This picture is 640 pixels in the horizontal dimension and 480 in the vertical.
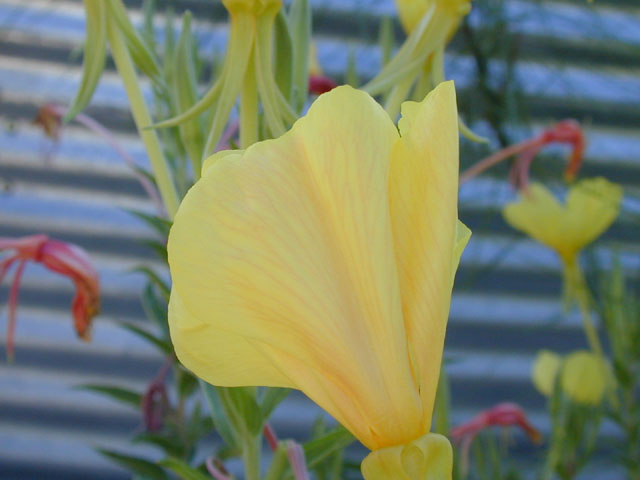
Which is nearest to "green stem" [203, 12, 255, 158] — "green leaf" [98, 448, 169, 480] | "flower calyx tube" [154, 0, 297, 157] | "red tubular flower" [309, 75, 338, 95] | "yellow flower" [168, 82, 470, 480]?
"flower calyx tube" [154, 0, 297, 157]

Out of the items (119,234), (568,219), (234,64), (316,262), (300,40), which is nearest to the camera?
(316,262)

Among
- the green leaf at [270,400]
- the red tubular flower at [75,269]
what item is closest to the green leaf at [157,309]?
the red tubular flower at [75,269]

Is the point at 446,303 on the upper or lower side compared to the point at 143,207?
upper

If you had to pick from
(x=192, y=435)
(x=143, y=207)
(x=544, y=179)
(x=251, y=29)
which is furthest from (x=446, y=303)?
(x=143, y=207)

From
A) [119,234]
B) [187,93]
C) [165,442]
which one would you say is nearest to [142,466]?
[165,442]

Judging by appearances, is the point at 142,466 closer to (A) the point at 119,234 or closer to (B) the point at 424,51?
(B) the point at 424,51

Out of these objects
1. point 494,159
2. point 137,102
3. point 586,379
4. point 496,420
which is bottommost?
point 586,379

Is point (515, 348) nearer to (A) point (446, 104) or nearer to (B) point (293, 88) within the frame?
(B) point (293, 88)
